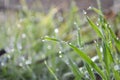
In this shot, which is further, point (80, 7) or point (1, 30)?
point (80, 7)

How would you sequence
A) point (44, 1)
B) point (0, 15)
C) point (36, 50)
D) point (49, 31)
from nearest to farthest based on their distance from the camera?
1. point (36, 50)
2. point (49, 31)
3. point (0, 15)
4. point (44, 1)

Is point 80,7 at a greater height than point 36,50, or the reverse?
point 80,7

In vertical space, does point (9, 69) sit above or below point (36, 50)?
below

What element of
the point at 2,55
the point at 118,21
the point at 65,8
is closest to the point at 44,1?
the point at 65,8

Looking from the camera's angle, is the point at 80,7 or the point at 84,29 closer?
the point at 84,29

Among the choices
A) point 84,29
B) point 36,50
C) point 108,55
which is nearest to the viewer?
point 108,55

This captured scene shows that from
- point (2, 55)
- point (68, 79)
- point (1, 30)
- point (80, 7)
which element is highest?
point (80, 7)

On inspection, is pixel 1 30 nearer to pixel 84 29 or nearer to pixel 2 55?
pixel 84 29

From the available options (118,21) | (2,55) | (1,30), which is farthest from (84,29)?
(2,55)

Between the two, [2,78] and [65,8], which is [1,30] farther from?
[65,8]
